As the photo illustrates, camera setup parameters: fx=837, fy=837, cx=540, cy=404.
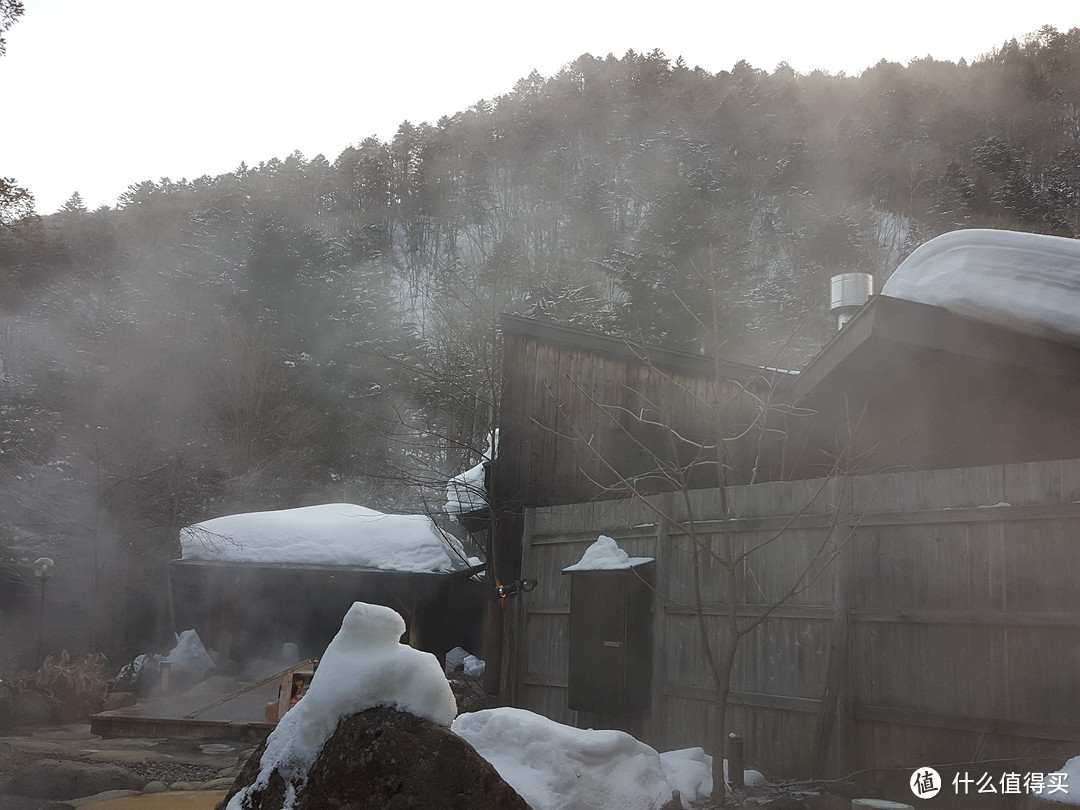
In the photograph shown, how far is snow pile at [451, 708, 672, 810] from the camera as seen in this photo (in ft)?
14.9

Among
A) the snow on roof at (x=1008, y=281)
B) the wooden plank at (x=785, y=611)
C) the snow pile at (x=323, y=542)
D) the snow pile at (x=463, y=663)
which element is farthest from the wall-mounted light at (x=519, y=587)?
the snow pile at (x=323, y=542)

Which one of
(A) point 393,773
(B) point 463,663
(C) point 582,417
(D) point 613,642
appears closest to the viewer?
(A) point 393,773

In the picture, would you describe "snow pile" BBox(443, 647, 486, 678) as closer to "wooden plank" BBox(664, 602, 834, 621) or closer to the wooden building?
the wooden building

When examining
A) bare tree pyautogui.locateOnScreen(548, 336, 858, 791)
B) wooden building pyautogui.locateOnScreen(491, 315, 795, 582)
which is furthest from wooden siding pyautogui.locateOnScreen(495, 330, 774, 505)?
bare tree pyautogui.locateOnScreen(548, 336, 858, 791)

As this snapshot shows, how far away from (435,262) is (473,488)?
36669 mm

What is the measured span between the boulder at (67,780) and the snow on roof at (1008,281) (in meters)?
7.96

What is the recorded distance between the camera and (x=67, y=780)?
719 cm

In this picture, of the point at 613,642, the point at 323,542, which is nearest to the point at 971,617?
the point at 613,642

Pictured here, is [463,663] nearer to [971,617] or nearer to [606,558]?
[606,558]

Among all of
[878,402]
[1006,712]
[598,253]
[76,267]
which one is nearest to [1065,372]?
[878,402]

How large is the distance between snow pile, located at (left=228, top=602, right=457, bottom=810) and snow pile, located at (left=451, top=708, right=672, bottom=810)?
64.5 inches

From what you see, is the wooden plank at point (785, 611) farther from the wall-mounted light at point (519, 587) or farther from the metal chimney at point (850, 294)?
the metal chimney at point (850, 294)

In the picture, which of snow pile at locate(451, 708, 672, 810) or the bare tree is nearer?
snow pile at locate(451, 708, 672, 810)

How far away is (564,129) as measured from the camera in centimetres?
5075
